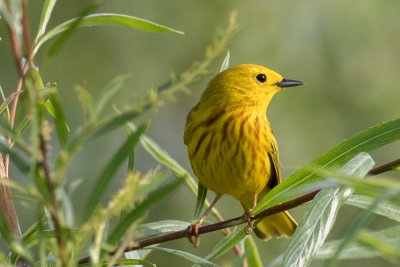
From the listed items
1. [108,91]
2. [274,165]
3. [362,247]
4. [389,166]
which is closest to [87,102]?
[108,91]

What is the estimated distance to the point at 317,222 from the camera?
1482 millimetres

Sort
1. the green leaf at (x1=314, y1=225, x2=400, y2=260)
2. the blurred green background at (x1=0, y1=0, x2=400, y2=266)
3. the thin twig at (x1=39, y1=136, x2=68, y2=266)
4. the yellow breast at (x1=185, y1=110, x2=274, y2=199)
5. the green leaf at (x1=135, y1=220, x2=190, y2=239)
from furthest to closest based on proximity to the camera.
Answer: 1. the blurred green background at (x1=0, y1=0, x2=400, y2=266)
2. the yellow breast at (x1=185, y1=110, x2=274, y2=199)
3. the green leaf at (x1=135, y1=220, x2=190, y2=239)
4. the green leaf at (x1=314, y1=225, x2=400, y2=260)
5. the thin twig at (x1=39, y1=136, x2=68, y2=266)

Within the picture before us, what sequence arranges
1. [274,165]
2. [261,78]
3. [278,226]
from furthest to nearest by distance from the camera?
[261,78] < [278,226] < [274,165]

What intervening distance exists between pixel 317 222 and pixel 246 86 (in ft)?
6.71

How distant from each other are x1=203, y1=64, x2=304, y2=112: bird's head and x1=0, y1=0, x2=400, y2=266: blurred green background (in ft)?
5.61

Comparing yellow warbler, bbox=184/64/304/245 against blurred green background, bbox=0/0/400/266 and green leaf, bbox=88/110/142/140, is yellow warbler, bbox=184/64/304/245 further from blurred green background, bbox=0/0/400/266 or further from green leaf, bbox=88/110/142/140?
green leaf, bbox=88/110/142/140

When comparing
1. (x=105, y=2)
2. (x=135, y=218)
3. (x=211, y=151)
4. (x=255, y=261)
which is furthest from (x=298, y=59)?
(x=135, y=218)

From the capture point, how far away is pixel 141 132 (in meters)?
0.98

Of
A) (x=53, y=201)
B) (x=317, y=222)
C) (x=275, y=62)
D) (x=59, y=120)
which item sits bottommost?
(x=317, y=222)

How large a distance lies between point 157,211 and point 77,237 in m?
4.51

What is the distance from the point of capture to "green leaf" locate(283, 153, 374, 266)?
142cm

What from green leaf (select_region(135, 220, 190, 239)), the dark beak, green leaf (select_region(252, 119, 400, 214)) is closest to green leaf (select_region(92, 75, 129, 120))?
green leaf (select_region(252, 119, 400, 214))

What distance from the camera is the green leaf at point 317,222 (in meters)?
1.42

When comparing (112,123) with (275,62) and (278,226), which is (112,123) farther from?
(275,62)
